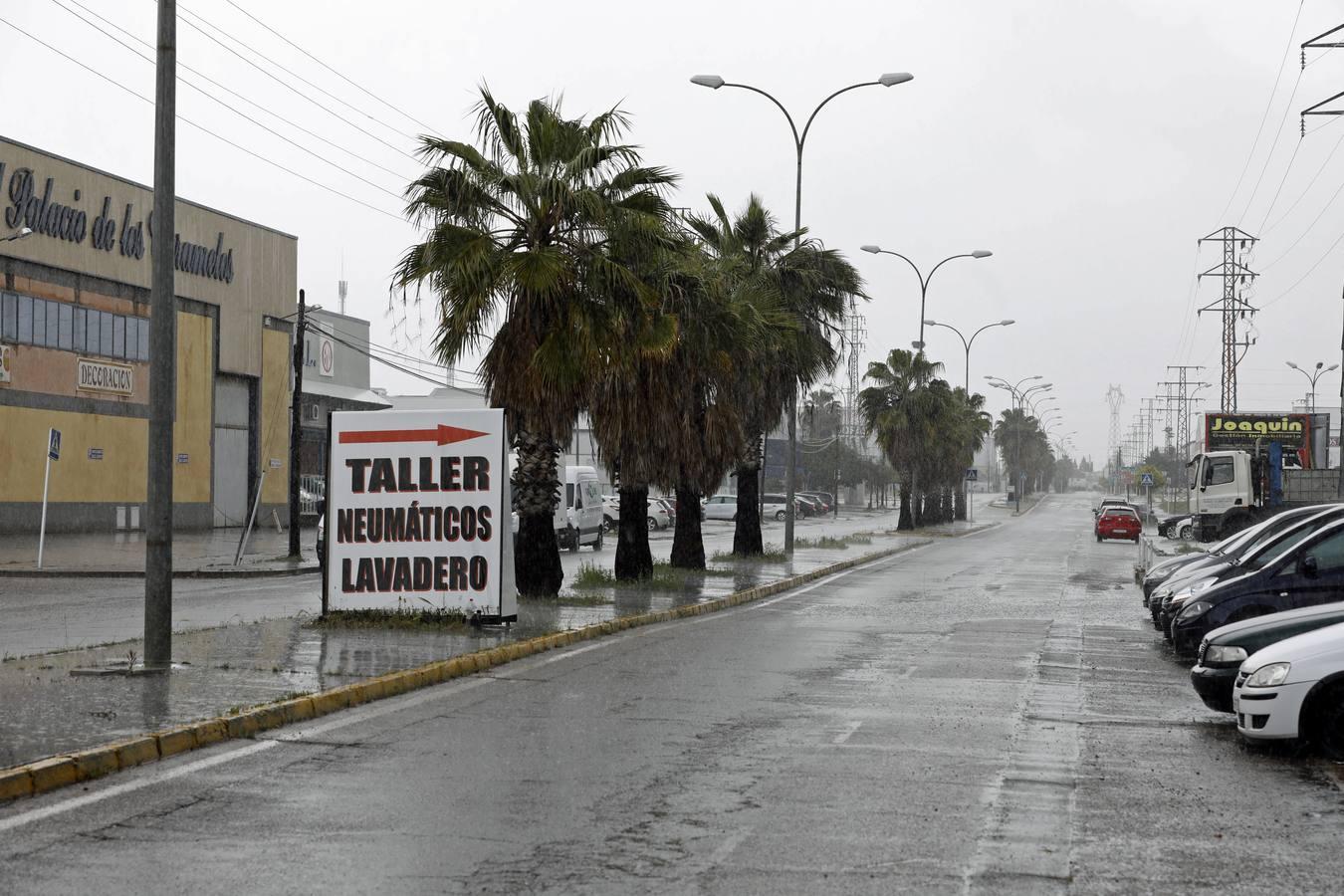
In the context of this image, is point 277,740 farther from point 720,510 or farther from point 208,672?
point 720,510

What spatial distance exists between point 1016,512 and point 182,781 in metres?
100

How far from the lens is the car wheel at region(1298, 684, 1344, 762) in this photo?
928cm

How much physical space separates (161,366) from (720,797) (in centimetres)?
666

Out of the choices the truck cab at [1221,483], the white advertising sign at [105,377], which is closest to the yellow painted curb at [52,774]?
the truck cab at [1221,483]

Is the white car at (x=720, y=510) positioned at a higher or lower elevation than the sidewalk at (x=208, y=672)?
higher

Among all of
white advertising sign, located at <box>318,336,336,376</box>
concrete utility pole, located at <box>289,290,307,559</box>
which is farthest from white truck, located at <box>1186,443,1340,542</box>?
white advertising sign, located at <box>318,336,336,376</box>

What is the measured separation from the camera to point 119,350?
150 feet

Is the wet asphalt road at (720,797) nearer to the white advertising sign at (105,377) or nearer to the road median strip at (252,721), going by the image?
the road median strip at (252,721)

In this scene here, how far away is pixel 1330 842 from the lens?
7.10 m

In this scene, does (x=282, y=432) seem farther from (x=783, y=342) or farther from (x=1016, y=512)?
(x=1016, y=512)

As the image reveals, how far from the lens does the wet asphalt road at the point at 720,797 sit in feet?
20.9

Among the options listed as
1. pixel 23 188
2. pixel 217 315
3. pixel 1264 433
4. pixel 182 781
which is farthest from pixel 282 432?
pixel 182 781

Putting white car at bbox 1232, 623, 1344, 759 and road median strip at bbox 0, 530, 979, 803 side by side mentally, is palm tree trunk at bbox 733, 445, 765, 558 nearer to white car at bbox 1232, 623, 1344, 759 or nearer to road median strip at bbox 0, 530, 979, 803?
road median strip at bbox 0, 530, 979, 803

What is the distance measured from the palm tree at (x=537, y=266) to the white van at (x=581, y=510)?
58.6 ft
